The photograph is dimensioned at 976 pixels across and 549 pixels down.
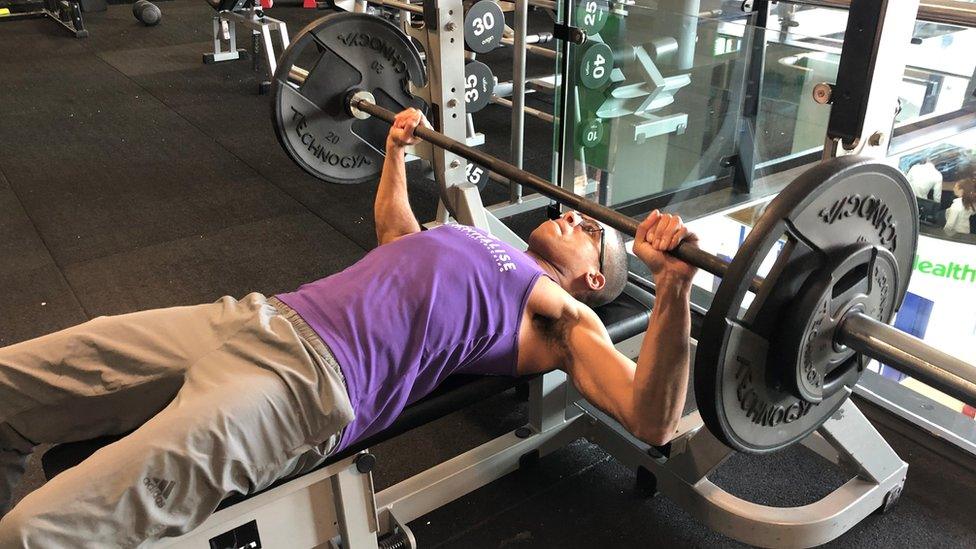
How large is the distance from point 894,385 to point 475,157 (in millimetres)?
1314

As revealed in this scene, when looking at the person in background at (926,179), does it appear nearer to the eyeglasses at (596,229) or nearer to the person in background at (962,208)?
the person in background at (962,208)

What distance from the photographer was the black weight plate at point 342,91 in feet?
6.73

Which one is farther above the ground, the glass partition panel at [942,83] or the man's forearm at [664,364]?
the glass partition panel at [942,83]

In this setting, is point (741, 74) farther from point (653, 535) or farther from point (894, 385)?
point (653, 535)

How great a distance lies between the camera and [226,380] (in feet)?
4.04

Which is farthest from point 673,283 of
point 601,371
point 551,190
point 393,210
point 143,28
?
point 143,28

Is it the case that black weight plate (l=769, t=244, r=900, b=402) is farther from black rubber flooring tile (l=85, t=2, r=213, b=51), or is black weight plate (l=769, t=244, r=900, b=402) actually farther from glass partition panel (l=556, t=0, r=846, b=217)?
black rubber flooring tile (l=85, t=2, r=213, b=51)

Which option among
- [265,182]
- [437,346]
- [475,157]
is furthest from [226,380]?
[265,182]

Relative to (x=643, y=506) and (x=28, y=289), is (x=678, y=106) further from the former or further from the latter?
(x=28, y=289)

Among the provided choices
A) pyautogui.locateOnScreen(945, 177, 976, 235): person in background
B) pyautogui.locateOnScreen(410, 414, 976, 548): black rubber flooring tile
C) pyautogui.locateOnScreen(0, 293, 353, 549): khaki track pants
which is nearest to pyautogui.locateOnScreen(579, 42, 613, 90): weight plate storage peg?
pyautogui.locateOnScreen(945, 177, 976, 235): person in background

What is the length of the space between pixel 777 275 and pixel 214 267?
2253mm

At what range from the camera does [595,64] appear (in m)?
2.83

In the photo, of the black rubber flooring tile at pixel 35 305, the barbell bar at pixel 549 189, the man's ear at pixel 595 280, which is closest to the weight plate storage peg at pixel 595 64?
the barbell bar at pixel 549 189

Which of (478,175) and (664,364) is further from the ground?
(664,364)
